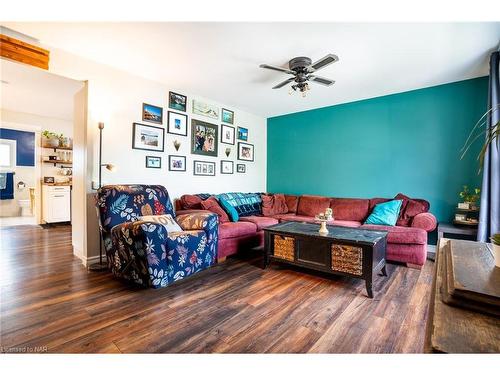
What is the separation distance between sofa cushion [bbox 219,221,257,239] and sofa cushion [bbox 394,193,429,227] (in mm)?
2093

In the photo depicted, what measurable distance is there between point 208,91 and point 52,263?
314 cm

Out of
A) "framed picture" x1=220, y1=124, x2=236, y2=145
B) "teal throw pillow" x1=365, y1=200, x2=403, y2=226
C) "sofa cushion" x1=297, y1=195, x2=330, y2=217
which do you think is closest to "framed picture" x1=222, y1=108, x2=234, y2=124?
"framed picture" x1=220, y1=124, x2=236, y2=145

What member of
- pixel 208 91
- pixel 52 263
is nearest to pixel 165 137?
pixel 208 91

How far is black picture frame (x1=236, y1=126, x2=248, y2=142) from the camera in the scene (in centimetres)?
491

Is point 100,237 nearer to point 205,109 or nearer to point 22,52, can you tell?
point 22,52

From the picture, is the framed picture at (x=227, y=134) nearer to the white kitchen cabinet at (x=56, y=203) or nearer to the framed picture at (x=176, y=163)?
the framed picture at (x=176, y=163)

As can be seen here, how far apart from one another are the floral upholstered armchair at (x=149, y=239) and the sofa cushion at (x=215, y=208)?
57cm

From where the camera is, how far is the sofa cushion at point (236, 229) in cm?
315

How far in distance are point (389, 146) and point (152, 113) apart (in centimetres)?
375

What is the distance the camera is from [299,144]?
5039 mm

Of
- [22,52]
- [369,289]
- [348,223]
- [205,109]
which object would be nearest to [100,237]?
[22,52]

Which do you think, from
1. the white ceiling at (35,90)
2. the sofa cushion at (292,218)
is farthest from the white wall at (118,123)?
the sofa cushion at (292,218)

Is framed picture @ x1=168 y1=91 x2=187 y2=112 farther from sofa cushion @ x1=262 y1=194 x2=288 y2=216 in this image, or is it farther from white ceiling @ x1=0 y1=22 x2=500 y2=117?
sofa cushion @ x1=262 y1=194 x2=288 y2=216
